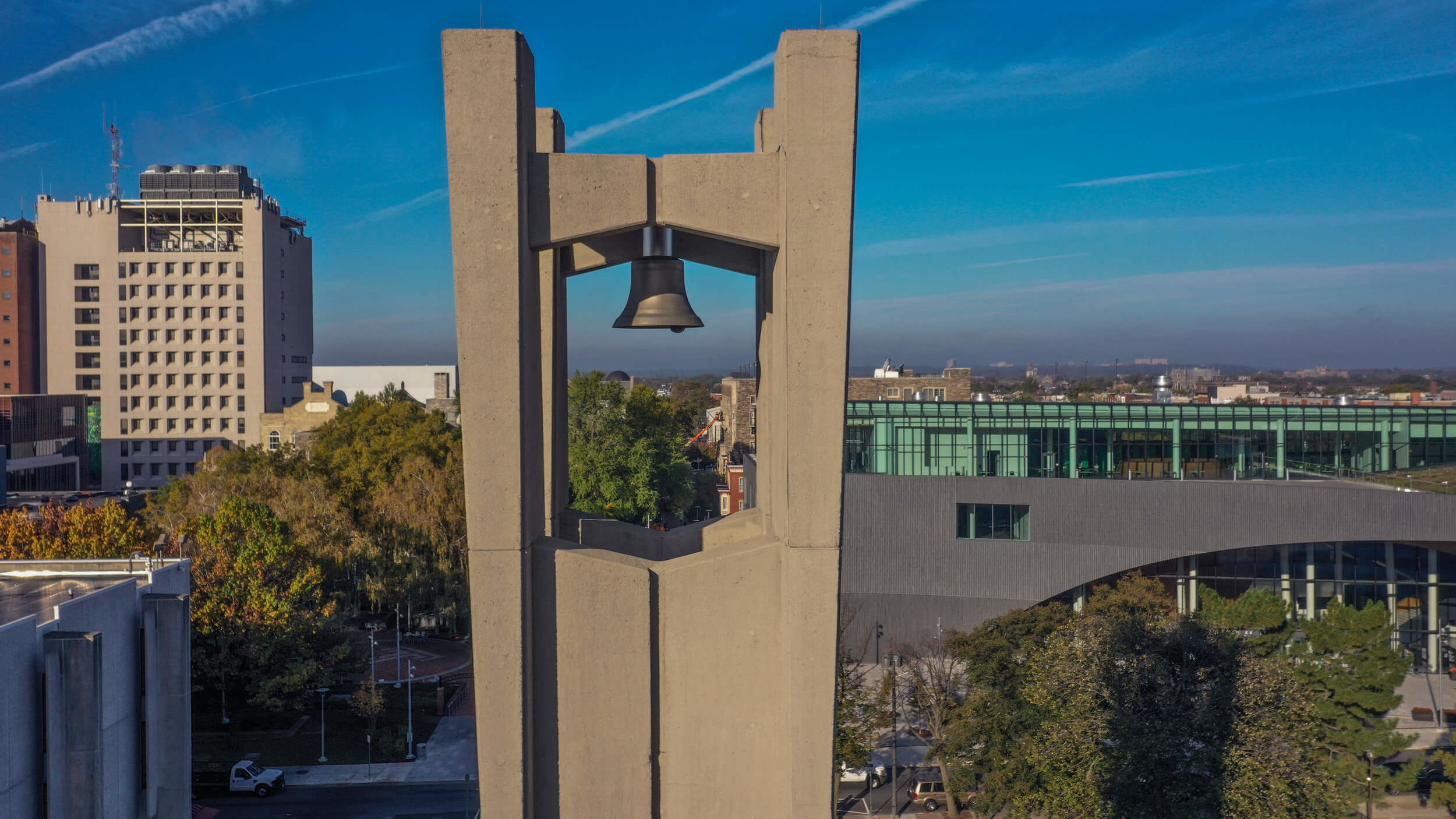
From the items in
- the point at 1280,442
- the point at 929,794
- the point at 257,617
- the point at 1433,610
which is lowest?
the point at 929,794

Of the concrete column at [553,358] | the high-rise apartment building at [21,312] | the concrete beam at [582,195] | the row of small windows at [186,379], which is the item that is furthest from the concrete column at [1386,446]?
the high-rise apartment building at [21,312]

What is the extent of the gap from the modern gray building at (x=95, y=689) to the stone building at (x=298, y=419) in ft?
184

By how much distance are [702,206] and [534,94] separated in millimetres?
1699

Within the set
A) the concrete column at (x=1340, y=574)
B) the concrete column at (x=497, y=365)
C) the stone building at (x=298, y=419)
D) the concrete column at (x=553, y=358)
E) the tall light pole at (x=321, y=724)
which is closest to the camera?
the concrete column at (x=497, y=365)

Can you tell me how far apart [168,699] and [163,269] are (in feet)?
269

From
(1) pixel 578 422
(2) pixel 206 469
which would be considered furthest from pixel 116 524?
(1) pixel 578 422

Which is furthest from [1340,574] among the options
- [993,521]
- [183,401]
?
[183,401]

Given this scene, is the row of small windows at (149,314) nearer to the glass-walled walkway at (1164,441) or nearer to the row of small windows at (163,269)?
the row of small windows at (163,269)

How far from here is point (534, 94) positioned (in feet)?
26.1

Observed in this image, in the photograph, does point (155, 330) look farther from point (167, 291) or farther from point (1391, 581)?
point (1391, 581)

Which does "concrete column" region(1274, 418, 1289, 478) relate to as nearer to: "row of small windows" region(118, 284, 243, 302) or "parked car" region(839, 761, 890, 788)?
"parked car" region(839, 761, 890, 788)

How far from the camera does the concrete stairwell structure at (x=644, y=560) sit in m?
7.36

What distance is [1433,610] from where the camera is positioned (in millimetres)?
42156

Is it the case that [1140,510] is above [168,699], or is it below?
above
